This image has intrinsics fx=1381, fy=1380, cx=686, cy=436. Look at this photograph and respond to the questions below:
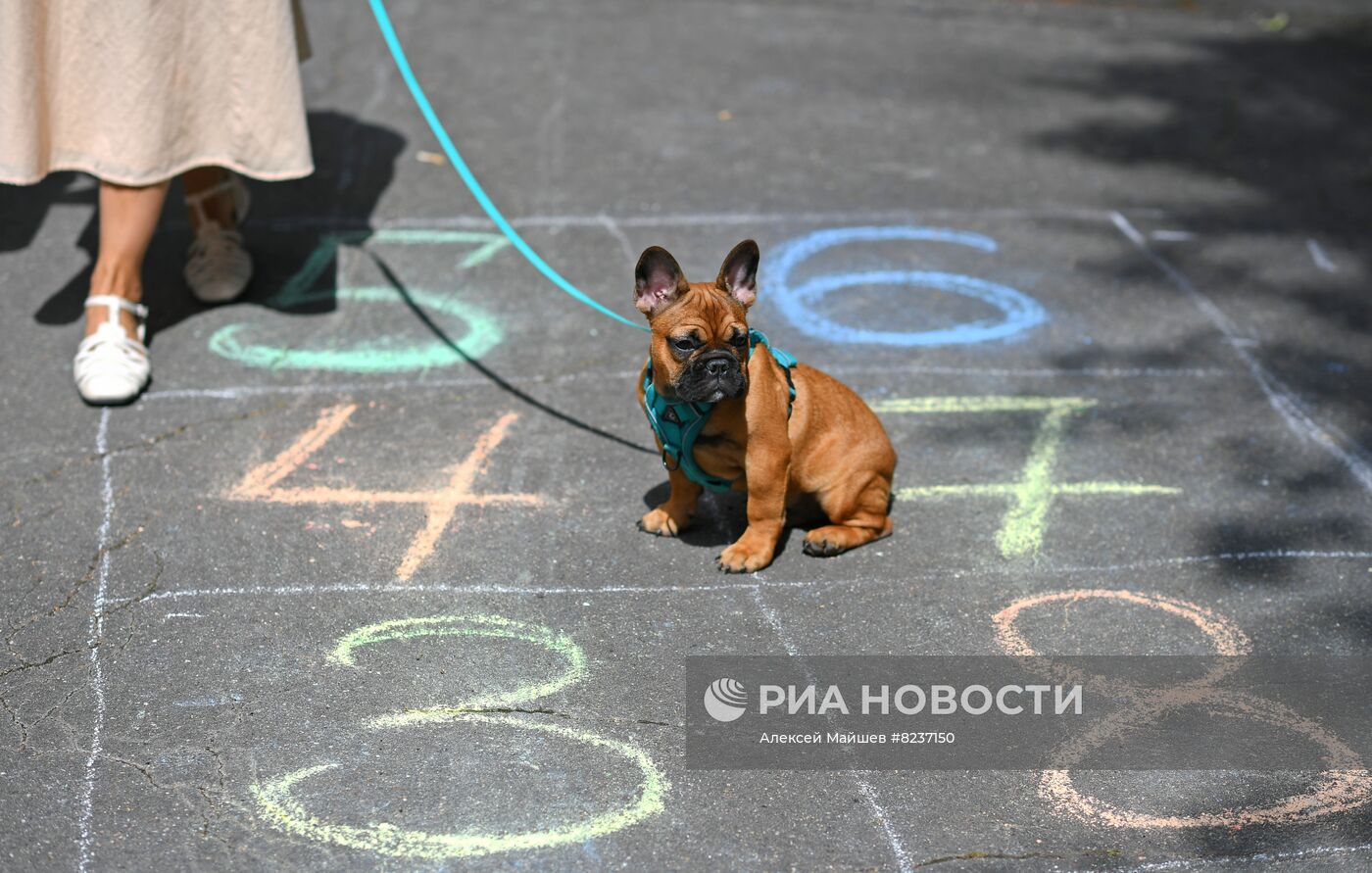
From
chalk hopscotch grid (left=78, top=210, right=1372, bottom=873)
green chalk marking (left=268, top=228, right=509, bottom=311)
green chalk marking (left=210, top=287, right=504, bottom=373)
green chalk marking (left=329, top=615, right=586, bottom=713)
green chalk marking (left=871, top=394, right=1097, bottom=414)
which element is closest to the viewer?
chalk hopscotch grid (left=78, top=210, right=1372, bottom=873)

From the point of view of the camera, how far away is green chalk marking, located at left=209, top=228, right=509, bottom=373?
5.40 meters

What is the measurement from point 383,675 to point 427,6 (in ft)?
23.4

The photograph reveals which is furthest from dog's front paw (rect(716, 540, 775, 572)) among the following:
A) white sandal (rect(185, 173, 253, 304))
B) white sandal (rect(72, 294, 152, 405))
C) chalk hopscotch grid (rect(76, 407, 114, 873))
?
white sandal (rect(185, 173, 253, 304))

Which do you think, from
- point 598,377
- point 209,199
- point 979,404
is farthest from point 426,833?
point 209,199

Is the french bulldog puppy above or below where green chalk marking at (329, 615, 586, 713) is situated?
above

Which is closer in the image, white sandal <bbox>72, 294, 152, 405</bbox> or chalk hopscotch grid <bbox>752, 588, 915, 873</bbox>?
chalk hopscotch grid <bbox>752, 588, 915, 873</bbox>

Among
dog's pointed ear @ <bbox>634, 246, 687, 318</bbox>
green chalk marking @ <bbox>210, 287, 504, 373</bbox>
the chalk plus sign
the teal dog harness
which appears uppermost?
dog's pointed ear @ <bbox>634, 246, 687, 318</bbox>

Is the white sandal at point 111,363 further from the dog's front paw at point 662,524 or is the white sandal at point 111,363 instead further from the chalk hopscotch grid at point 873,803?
the chalk hopscotch grid at point 873,803

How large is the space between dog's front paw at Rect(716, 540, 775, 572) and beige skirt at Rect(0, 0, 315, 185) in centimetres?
249

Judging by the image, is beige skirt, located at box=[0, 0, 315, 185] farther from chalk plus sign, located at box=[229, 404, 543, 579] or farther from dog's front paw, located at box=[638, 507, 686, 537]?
dog's front paw, located at box=[638, 507, 686, 537]

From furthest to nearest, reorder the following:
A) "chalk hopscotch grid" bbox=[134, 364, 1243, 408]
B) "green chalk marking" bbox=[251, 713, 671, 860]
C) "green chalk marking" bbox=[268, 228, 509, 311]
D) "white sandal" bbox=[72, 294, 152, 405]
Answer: "green chalk marking" bbox=[268, 228, 509, 311]
"chalk hopscotch grid" bbox=[134, 364, 1243, 408]
"white sandal" bbox=[72, 294, 152, 405]
"green chalk marking" bbox=[251, 713, 671, 860]

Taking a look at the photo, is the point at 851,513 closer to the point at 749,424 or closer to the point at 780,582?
the point at 780,582

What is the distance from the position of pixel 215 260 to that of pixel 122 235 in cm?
57

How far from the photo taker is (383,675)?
3.67 meters
